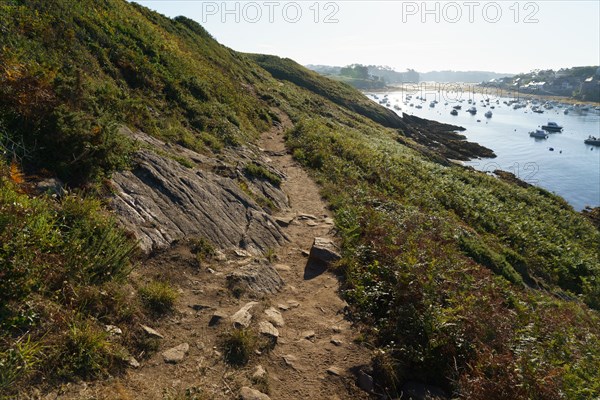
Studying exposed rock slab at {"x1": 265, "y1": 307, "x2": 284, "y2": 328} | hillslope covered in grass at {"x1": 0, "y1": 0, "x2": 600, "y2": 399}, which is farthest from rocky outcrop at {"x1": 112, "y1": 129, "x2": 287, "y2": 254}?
exposed rock slab at {"x1": 265, "y1": 307, "x2": 284, "y2": 328}

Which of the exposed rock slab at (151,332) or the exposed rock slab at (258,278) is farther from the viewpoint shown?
the exposed rock slab at (258,278)

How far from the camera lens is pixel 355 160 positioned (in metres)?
24.2

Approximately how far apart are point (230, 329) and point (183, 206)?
456cm

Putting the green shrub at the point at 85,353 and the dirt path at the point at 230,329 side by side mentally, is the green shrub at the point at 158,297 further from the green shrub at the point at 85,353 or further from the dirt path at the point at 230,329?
the green shrub at the point at 85,353

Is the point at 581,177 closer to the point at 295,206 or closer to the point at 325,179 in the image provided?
the point at 325,179

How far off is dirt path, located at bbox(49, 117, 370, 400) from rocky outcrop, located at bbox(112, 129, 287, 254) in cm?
73

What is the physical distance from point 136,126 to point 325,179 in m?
9.26

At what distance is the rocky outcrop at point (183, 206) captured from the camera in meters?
8.73

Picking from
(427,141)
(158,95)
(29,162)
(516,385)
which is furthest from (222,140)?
(427,141)

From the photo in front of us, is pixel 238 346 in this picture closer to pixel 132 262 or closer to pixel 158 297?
Result: pixel 158 297

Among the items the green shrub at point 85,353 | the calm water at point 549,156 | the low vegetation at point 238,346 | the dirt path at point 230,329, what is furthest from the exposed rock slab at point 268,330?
the calm water at point 549,156

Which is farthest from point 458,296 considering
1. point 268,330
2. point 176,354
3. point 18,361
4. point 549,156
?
point 549,156

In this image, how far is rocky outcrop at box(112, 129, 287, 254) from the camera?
8.73m

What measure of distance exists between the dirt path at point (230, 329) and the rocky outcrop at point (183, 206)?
726 mm
